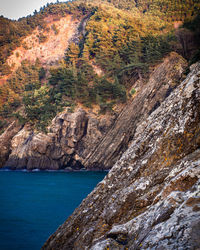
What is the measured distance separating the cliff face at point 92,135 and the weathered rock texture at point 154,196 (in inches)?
1089

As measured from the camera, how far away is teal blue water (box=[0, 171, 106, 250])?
1220 cm

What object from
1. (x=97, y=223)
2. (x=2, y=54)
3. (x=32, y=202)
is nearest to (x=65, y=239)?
(x=97, y=223)

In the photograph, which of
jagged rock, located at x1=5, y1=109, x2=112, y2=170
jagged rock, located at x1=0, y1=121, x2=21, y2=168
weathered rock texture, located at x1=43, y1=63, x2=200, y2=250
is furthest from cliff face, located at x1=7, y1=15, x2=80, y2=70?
weathered rock texture, located at x1=43, y1=63, x2=200, y2=250

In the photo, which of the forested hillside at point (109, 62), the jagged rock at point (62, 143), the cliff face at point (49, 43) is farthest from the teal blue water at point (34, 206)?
the cliff face at point (49, 43)

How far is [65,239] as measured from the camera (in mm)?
5328

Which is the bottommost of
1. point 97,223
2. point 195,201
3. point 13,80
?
point 97,223

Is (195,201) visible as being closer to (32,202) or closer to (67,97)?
(32,202)

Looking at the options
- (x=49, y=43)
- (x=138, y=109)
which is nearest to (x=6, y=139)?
(x=138, y=109)

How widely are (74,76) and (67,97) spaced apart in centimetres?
457

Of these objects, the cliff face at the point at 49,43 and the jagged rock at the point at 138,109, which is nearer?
the jagged rock at the point at 138,109

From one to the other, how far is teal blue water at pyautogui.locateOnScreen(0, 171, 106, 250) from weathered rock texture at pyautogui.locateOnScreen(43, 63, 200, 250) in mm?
7804

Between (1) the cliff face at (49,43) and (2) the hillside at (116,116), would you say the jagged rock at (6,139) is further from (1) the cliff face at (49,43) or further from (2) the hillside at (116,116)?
(1) the cliff face at (49,43)

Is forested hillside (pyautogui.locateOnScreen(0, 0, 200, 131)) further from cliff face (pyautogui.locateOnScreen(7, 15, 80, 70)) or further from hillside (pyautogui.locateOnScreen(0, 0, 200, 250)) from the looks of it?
cliff face (pyautogui.locateOnScreen(7, 15, 80, 70))

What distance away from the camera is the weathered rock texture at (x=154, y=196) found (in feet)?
7.78
